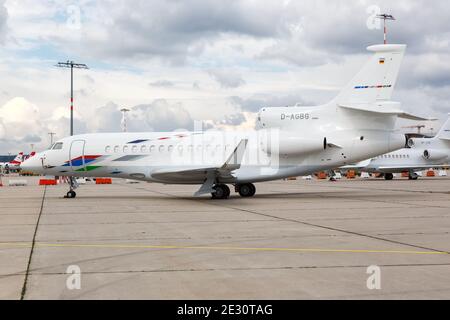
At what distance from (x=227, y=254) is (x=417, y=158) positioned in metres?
42.6

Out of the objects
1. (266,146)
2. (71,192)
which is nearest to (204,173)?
(266,146)

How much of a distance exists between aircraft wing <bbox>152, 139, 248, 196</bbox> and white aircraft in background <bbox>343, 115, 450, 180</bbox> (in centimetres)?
2657

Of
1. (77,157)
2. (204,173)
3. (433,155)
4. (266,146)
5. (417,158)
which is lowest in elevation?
(204,173)

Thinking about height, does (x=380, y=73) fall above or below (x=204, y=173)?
above

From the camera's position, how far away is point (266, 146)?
23938 millimetres

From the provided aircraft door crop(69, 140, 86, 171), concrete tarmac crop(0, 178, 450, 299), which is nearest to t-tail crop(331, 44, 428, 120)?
concrete tarmac crop(0, 178, 450, 299)

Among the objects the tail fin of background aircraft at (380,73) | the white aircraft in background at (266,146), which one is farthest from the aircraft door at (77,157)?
the tail fin of background aircraft at (380,73)

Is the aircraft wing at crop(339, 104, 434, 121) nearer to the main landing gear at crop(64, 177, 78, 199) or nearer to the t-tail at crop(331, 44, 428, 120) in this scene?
the t-tail at crop(331, 44, 428, 120)

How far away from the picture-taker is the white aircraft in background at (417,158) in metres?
47.4

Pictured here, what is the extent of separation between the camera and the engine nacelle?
47.7 meters

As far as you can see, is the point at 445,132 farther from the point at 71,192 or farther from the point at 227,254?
the point at 227,254

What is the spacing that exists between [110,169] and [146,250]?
1530 centimetres

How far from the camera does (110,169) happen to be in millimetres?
24688
